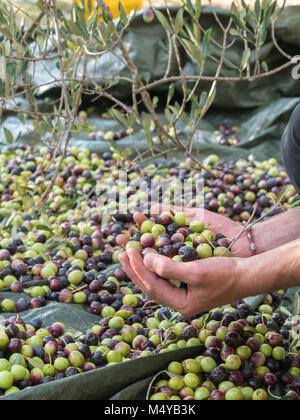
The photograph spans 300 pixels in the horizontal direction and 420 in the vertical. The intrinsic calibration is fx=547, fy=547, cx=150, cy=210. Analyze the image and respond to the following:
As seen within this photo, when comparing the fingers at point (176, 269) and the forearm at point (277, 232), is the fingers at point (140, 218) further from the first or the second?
the forearm at point (277, 232)

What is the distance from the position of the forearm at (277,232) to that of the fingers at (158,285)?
0.52m

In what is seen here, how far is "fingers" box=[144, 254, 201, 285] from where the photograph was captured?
176 cm

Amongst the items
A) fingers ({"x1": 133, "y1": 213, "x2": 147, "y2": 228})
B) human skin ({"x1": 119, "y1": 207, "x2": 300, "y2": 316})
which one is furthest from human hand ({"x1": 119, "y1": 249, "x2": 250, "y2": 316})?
fingers ({"x1": 133, "y1": 213, "x2": 147, "y2": 228})

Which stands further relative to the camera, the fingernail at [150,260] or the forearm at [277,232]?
the forearm at [277,232]

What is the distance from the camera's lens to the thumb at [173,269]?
1760mm

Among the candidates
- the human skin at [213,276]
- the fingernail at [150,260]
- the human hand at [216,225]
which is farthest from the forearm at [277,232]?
the fingernail at [150,260]

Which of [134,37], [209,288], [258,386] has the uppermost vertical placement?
[134,37]

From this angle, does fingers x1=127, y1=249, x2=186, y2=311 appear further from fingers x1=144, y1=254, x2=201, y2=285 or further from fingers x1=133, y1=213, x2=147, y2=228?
fingers x1=133, y1=213, x2=147, y2=228

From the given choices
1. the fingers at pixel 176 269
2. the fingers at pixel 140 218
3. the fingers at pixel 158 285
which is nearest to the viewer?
the fingers at pixel 176 269

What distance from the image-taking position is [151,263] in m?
1.82

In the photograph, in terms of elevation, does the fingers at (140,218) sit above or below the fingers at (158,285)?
above

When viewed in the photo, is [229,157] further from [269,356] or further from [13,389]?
[13,389]

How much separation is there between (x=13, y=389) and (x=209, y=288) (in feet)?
2.51

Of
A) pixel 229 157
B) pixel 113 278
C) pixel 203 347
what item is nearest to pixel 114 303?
pixel 113 278
